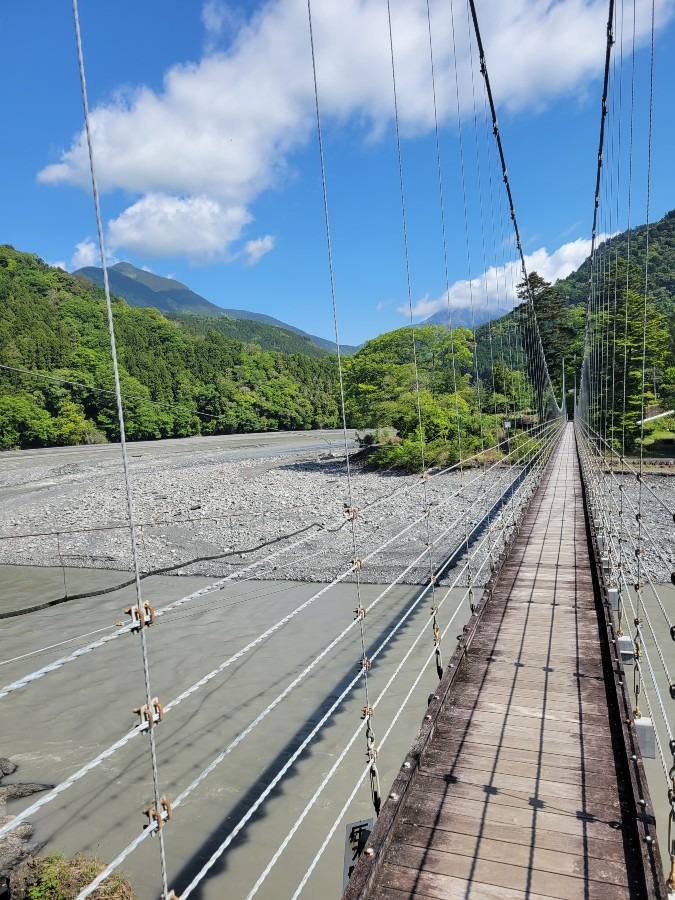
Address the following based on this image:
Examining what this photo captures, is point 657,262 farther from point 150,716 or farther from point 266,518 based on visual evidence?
point 150,716

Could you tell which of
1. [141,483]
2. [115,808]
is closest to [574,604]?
[115,808]

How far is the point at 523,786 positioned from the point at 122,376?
102 ft

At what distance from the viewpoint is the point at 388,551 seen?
29.6 ft

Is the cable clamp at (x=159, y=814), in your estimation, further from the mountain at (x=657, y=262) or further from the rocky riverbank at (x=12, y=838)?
the mountain at (x=657, y=262)

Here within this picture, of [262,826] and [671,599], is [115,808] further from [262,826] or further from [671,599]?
[671,599]

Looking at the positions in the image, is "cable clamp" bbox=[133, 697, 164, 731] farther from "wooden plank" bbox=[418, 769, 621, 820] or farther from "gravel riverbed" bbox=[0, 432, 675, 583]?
"gravel riverbed" bbox=[0, 432, 675, 583]

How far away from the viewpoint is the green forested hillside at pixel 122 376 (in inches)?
1122

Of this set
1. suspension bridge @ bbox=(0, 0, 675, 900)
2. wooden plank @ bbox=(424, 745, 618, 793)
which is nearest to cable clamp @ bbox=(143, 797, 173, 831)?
suspension bridge @ bbox=(0, 0, 675, 900)

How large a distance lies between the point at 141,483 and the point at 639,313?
691 inches

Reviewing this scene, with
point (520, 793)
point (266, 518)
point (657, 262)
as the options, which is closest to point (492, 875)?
point (520, 793)

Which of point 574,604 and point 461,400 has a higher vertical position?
point 461,400

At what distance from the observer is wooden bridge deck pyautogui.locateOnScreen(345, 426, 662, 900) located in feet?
4.77

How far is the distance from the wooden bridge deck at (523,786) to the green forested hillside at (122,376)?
26464mm

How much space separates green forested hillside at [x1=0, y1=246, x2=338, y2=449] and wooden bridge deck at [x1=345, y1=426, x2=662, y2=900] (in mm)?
26464
